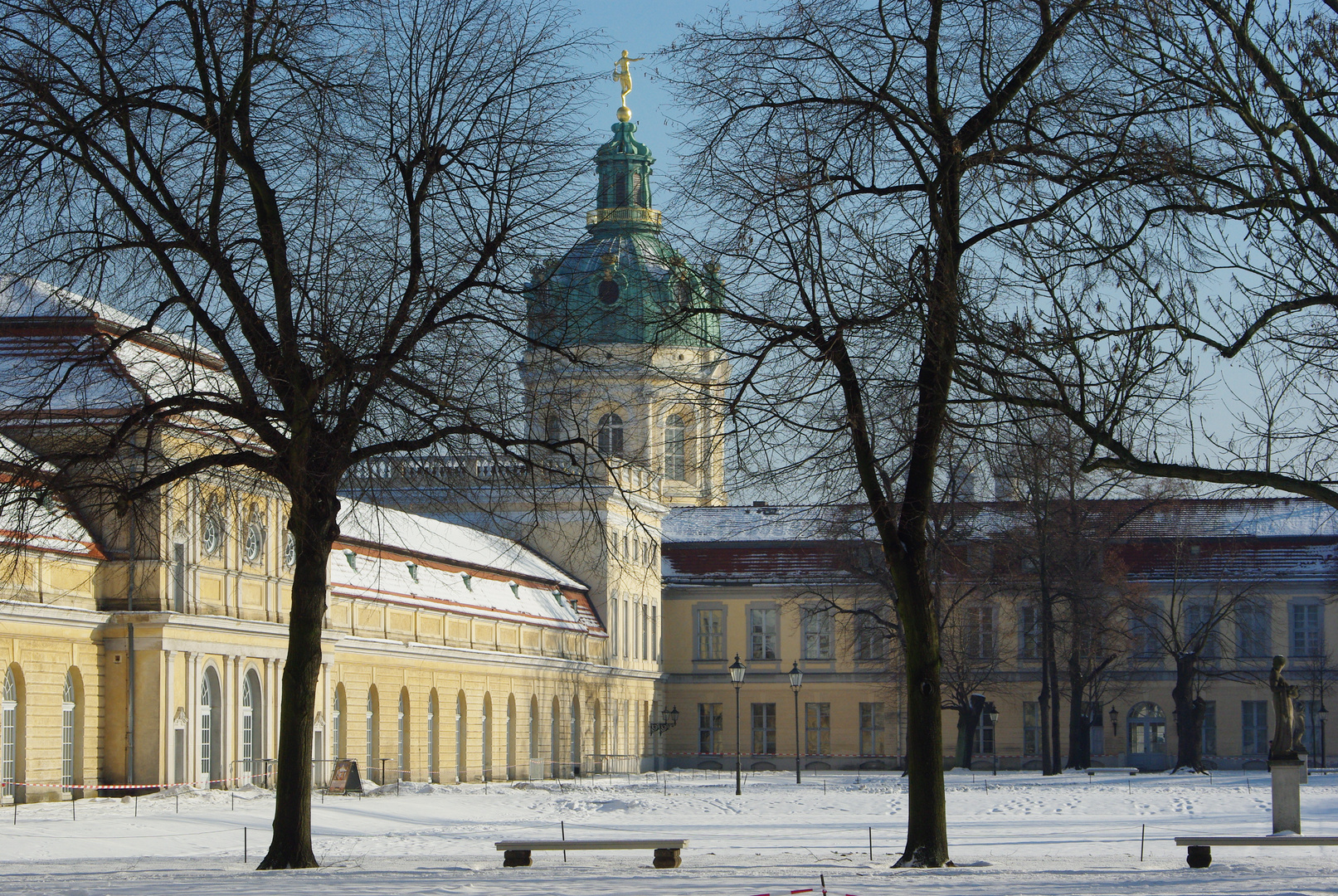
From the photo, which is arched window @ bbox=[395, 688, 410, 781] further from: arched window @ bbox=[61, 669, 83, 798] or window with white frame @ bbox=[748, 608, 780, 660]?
window with white frame @ bbox=[748, 608, 780, 660]

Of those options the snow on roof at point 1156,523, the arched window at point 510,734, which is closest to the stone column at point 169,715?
the arched window at point 510,734

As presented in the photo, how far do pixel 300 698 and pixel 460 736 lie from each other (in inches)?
1431

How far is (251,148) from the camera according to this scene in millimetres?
16516

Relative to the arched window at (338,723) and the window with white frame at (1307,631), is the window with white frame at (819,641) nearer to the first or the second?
the window with white frame at (1307,631)

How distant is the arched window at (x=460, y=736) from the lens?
5221 cm

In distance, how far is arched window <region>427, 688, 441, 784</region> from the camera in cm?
5034

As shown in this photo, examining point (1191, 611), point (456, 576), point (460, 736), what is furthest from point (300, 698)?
point (1191, 611)

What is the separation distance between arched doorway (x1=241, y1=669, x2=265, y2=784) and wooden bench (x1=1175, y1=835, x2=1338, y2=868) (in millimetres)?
24578

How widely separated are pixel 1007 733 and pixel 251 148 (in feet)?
196

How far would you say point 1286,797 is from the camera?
2434 centimetres

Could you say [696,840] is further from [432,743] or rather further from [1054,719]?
[1054,719]

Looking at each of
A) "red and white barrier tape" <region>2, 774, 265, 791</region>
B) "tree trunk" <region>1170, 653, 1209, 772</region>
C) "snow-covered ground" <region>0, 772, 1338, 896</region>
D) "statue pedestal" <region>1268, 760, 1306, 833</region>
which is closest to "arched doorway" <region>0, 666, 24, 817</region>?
"red and white barrier tape" <region>2, 774, 265, 791</region>

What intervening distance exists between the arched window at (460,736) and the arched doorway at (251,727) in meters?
12.5

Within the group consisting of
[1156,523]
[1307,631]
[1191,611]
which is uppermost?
[1156,523]
